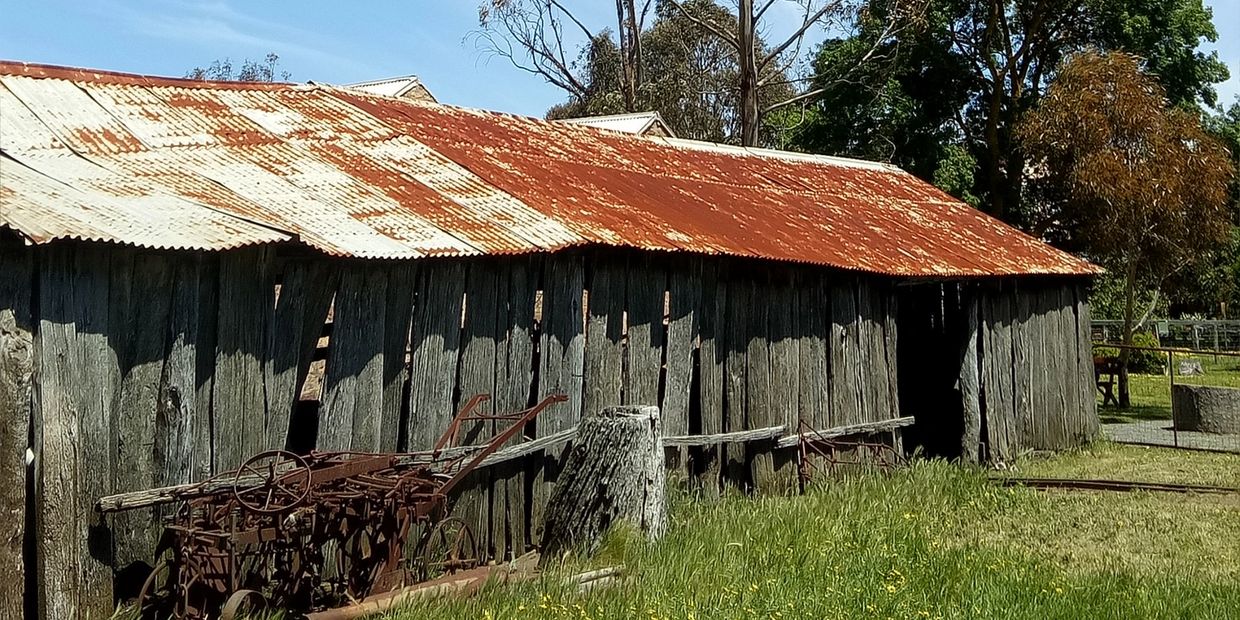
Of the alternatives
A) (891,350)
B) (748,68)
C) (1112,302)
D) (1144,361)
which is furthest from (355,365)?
(1112,302)

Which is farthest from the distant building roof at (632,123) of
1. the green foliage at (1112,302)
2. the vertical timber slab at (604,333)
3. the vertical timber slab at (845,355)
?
the green foliage at (1112,302)

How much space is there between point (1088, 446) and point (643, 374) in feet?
26.5

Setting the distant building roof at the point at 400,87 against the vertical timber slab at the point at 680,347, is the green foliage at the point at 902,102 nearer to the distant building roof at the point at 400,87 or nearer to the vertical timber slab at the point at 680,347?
the distant building roof at the point at 400,87

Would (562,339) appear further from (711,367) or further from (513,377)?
(711,367)

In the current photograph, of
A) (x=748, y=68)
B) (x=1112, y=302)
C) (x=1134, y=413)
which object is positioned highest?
(x=748, y=68)

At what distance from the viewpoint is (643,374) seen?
9.83 metres

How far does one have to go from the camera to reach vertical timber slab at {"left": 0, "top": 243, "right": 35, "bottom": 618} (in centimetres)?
592

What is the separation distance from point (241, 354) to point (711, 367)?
14.9ft

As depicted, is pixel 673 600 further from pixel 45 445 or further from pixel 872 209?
pixel 872 209

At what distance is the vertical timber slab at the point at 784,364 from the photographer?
11.2 meters

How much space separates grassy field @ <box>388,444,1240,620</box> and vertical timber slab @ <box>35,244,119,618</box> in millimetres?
1617

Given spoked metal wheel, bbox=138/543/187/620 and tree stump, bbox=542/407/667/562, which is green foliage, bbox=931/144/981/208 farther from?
spoked metal wheel, bbox=138/543/187/620

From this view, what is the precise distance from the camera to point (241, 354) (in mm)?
7023

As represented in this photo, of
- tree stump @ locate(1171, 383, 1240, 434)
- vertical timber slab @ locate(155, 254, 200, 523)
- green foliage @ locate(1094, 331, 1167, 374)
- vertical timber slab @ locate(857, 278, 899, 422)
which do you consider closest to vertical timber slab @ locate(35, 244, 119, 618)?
vertical timber slab @ locate(155, 254, 200, 523)
